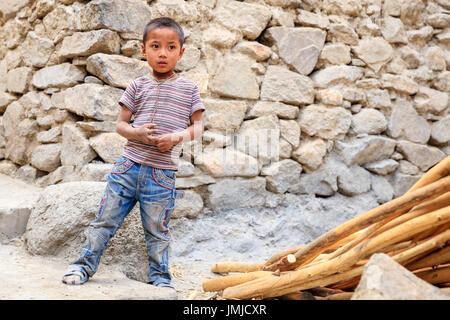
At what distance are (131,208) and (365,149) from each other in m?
1.89

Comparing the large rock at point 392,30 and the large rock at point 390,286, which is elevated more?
the large rock at point 392,30

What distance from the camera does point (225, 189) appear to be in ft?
8.73

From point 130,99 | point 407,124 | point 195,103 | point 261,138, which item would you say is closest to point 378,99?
point 407,124

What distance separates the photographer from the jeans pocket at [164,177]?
1772mm

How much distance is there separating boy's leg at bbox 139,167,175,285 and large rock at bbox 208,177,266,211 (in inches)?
31.4

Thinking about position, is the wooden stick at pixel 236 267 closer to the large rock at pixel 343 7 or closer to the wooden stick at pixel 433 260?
the wooden stick at pixel 433 260

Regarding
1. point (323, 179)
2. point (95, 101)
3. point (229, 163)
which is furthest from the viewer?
point (323, 179)

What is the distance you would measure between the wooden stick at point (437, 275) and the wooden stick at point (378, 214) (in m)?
0.19

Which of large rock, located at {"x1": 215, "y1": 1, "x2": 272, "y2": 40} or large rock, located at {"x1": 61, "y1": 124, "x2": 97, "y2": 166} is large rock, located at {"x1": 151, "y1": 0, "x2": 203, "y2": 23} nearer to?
large rock, located at {"x1": 215, "y1": 1, "x2": 272, "y2": 40}

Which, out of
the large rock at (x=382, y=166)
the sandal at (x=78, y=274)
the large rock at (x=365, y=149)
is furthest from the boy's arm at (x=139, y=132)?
the large rock at (x=382, y=166)

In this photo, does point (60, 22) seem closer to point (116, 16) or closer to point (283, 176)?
point (116, 16)

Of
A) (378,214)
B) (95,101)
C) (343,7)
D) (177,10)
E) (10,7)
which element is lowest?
(378,214)

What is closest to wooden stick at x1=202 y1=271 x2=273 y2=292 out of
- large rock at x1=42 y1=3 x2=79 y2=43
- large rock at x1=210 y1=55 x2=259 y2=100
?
large rock at x1=210 y1=55 x2=259 y2=100

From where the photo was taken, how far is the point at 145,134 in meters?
1.71
